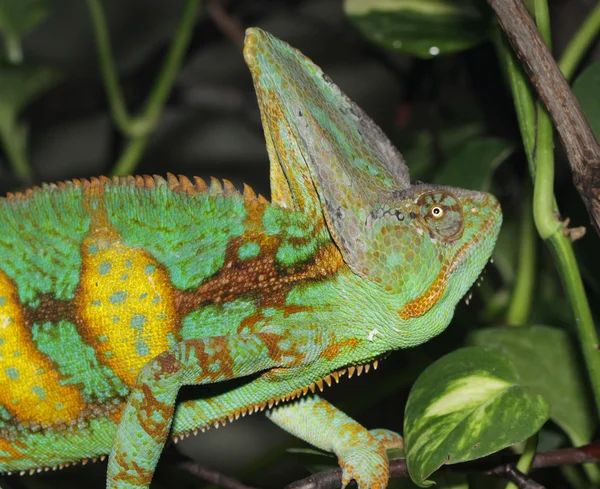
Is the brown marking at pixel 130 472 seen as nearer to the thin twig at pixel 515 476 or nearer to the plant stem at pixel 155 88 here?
the thin twig at pixel 515 476

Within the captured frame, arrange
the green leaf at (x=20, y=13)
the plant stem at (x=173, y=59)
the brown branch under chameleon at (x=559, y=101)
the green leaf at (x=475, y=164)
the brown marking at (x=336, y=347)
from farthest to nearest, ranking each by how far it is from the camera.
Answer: the green leaf at (x=20, y=13) < the plant stem at (x=173, y=59) < the green leaf at (x=475, y=164) < the brown marking at (x=336, y=347) < the brown branch under chameleon at (x=559, y=101)

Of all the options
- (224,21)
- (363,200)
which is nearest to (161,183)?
(363,200)

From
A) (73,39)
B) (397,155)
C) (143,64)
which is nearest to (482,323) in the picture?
(397,155)

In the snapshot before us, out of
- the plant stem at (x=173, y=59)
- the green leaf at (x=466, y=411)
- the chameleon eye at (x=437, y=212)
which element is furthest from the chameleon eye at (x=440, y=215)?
the plant stem at (x=173, y=59)

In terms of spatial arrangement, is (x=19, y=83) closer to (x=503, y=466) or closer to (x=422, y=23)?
(x=422, y=23)

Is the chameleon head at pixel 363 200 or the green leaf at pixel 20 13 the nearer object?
the chameleon head at pixel 363 200
